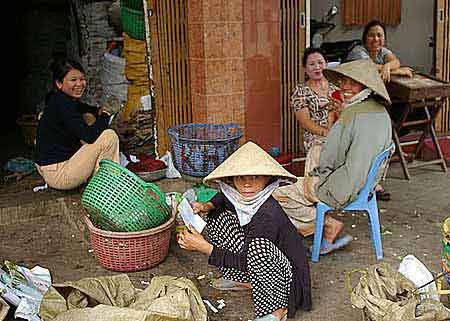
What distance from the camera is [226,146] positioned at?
5148 mm

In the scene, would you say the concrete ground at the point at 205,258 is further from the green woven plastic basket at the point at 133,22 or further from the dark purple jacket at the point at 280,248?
the green woven plastic basket at the point at 133,22

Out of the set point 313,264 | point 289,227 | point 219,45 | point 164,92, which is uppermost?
point 219,45

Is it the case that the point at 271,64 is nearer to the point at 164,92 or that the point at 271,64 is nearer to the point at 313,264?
the point at 164,92

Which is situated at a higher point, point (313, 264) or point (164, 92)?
point (164, 92)

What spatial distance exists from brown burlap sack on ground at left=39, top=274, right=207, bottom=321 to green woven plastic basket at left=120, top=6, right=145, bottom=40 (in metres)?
4.18

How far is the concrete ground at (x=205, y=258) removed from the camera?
12.2ft

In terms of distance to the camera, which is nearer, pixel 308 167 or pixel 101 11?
pixel 308 167

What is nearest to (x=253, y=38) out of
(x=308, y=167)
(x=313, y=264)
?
(x=308, y=167)

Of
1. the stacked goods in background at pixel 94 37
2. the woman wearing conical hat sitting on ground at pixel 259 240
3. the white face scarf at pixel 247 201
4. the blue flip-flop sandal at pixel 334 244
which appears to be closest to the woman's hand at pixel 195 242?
the woman wearing conical hat sitting on ground at pixel 259 240

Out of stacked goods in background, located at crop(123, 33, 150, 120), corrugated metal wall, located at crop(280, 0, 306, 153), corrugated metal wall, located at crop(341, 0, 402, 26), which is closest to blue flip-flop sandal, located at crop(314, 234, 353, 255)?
corrugated metal wall, located at crop(280, 0, 306, 153)

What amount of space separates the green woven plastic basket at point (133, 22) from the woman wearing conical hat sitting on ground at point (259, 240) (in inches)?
149

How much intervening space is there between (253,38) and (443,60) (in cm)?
304

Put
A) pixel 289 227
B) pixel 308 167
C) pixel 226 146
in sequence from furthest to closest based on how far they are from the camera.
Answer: pixel 226 146, pixel 308 167, pixel 289 227

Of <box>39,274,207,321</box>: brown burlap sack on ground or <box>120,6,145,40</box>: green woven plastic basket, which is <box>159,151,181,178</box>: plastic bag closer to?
<box>120,6,145,40</box>: green woven plastic basket
